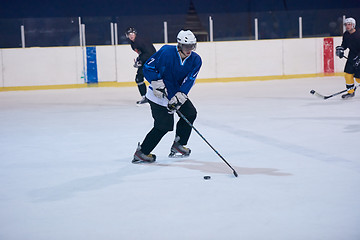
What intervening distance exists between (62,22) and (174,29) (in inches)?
106

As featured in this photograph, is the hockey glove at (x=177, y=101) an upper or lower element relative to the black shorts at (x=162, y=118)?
upper

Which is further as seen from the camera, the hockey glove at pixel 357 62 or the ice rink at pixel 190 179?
the hockey glove at pixel 357 62

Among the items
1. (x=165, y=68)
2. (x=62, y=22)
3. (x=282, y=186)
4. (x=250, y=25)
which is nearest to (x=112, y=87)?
(x=62, y=22)

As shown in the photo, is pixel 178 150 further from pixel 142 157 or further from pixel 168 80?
pixel 168 80

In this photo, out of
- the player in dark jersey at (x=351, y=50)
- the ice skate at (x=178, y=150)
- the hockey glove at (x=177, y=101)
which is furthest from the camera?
the player in dark jersey at (x=351, y=50)

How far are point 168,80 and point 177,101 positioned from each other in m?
0.23

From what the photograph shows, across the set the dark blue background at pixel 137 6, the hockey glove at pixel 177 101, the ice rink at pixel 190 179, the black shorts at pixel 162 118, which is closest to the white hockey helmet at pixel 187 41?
the hockey glove at pixel 177 101

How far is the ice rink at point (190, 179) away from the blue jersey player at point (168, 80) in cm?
24

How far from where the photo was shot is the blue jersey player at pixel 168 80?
390 cm

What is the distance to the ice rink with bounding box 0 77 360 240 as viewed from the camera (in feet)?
8.57

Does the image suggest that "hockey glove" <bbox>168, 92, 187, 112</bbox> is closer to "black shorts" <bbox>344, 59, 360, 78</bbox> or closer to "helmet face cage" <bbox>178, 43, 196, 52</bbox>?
"helmet face cage" <bbox>178, 43, 196, 52</bbox>

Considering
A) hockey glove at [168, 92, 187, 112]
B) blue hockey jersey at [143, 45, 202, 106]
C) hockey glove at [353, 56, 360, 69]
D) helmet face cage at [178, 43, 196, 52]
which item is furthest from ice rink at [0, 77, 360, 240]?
hockey glove at [353, 56, 360, 69]

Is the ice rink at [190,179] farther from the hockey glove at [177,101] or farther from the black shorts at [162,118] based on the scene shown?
the hockey glove at [177,101]

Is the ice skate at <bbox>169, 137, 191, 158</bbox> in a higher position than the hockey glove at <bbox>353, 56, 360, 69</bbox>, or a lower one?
lower
